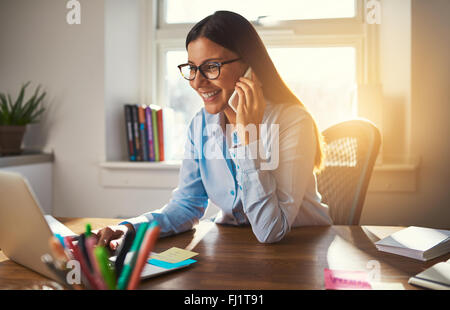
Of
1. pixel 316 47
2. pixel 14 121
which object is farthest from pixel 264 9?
pixel 14 121

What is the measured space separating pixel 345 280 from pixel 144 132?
5.86ft

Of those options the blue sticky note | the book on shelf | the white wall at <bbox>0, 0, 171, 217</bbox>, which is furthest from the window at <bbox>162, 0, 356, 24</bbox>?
the blue sticky note

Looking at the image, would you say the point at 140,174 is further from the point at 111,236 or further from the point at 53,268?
the point at 53,268

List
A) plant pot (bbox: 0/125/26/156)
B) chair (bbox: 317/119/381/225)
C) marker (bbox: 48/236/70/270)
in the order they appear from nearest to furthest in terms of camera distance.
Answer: marker (bbox: 48/236/70/270) < chair (bbox: 317/119/381/225) < plant pot (bbox: 0/125/26/156)

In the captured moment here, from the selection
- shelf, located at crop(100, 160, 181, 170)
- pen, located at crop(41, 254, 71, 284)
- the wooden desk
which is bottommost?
the wooden desk

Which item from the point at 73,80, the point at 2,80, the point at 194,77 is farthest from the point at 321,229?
the point at 2,80

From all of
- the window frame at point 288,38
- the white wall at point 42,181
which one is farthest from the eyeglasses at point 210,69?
the white wall at point 42,181

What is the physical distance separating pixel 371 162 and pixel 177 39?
1.53 metres

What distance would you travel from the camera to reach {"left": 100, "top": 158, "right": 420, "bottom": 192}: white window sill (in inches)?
82.0

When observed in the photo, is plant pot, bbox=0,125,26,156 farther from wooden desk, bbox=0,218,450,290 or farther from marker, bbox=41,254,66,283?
marker, bbox=41,254,66,283

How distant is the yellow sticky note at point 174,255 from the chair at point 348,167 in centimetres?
83

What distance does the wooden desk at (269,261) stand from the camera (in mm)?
748

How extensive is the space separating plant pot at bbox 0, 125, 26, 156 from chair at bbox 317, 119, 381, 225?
68.0 inches

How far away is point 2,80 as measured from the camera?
254 cm
